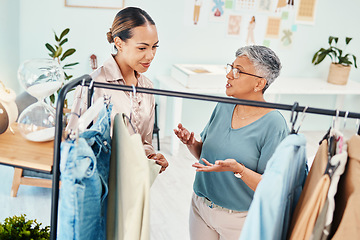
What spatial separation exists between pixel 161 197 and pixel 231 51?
194cm

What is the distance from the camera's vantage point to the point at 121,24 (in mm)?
1926

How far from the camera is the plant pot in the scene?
4581 millimetres

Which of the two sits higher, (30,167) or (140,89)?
(140,89)

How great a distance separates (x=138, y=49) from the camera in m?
1.90

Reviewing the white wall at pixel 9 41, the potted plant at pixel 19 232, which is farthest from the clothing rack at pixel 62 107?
the white wall at pixel 9 41

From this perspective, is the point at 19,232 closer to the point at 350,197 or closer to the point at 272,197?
the point at 272,197

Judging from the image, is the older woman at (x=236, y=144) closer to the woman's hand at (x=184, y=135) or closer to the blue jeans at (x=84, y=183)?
the woman's hand at (x=184, y=135)

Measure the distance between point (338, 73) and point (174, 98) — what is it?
1.89m

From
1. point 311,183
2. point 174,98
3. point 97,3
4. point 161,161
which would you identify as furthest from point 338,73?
point 311,183

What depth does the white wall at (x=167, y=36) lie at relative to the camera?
12.5 feet

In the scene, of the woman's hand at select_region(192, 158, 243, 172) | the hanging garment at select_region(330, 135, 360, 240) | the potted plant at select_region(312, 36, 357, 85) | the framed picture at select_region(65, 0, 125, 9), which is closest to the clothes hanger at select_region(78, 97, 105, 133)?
the woman's hand at select_region(192, 158, 243, 172)

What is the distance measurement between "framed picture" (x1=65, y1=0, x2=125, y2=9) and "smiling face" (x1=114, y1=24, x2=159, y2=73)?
221 cm

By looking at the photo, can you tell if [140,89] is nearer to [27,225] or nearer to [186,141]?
[186,141]

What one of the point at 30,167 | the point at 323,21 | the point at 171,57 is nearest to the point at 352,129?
the point at 323,21
